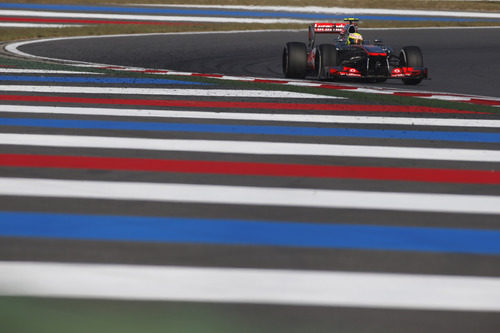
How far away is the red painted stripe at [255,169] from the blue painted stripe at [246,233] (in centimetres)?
124

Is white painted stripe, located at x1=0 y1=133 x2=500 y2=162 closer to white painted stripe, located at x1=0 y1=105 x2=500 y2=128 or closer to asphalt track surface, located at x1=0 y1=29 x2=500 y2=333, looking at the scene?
asphalt track surface, located at x1=0 y1=29 x2=500 y2=333

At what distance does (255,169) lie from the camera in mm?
6094

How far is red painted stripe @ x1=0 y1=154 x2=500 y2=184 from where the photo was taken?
594cm

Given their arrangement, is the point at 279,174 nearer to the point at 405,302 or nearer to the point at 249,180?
the point at 249,180

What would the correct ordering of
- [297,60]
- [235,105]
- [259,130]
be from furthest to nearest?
[297,60] < [235,105] < [259,130]

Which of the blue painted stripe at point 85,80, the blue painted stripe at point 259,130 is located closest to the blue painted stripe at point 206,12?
the blue painted stripe at point 85,80

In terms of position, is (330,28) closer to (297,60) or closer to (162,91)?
(297,60)

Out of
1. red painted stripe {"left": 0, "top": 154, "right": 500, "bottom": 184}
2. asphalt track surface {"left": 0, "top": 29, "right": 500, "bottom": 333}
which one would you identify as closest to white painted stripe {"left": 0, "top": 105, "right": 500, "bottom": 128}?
asphalt track surface {"left": 0, "top": 29, "right": 500, "bottom": 333}

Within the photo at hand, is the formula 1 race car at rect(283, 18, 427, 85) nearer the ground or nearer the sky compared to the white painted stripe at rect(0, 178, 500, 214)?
nearer the sky

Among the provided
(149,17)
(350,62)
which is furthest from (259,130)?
(149,17)

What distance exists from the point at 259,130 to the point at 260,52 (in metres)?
11.4

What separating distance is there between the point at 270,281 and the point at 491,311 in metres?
0.96

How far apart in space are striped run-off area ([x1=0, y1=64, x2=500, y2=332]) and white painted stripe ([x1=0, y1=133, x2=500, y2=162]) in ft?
0.06

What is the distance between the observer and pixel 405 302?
3.60m
